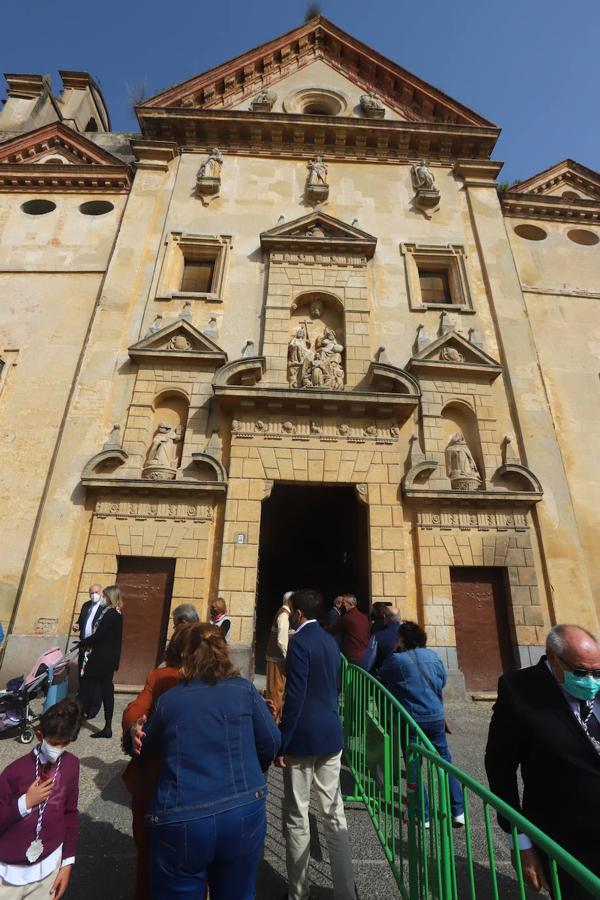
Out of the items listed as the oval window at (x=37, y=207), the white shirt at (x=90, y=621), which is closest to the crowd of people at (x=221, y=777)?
the white shirt at (x=90, y=621)

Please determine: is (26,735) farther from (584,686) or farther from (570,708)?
(584,686)

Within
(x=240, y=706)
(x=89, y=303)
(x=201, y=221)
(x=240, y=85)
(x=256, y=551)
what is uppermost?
(x=240, y=85)

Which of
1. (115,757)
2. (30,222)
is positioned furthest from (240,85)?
(115,757)

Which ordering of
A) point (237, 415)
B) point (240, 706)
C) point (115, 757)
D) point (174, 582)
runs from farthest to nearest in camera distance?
1. point (237, 415)
2. point (174, 582)
3. point (115, 757)
4. point (240, 706)

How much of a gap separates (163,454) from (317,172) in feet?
35.8

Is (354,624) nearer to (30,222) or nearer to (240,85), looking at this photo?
(30,222)

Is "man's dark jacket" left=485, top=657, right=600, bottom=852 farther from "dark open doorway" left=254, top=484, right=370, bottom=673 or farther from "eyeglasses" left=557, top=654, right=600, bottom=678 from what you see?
"dark open doorway" left=254, top=484, right=370, bottom=673

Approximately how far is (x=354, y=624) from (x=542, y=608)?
5496 mm

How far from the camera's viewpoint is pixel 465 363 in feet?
40.4

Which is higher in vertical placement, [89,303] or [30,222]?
[30,222]

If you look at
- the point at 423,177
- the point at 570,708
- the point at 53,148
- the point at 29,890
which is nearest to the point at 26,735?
the point at 29,890

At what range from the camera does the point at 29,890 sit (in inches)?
103

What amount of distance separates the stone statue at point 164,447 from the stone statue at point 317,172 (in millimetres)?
9474

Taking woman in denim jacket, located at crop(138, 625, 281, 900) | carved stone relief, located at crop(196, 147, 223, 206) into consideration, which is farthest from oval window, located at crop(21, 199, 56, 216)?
woman in denim jacket, located at crop(138, 625, 281, 900)
